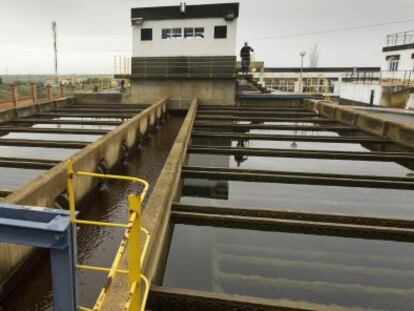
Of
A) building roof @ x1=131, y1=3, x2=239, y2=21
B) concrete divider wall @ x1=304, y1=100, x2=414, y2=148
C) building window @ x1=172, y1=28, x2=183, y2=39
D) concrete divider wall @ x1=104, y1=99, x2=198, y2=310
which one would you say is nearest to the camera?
concrete divider wall @ x1=104, y1=99, x2=198, y2=310

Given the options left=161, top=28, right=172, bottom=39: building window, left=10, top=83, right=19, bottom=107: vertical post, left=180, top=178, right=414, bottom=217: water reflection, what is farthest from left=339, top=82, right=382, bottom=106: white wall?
left=10, top=83, right=19, bottom=107: vertical post

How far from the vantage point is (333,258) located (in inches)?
195

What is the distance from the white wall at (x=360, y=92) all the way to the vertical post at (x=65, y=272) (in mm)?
28377

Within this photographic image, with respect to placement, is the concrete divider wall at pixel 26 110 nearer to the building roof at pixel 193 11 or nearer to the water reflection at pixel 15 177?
the water reflection at pixel 15 177

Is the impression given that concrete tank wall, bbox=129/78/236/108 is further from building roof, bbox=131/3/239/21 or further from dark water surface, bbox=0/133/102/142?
dark water surface, bbox=0/133/102/142

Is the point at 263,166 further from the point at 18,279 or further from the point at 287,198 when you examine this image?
the point at 18,279

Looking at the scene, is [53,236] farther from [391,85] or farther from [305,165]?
[391,85]

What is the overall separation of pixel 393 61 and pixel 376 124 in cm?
3027

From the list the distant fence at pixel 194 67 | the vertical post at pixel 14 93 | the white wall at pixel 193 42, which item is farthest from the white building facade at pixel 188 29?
the vertical post at pixel 14 93

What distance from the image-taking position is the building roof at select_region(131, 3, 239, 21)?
62.7 feet

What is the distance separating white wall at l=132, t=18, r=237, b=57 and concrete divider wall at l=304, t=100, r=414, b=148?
6.99m

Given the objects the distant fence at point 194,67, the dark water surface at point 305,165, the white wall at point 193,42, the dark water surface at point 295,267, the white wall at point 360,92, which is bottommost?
the dark water surface at point 295,267

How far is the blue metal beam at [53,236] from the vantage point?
1.72m

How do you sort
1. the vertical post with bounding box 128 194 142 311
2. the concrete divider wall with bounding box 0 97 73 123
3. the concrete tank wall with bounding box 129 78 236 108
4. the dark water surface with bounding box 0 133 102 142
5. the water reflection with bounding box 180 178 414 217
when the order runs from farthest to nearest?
1. the concrete tank wall with bounding box 129 78 236 108
2. the concrete divider wall with bounding box 0 97 73 123
3. the dark water surface with bounding box 0 133 102 142
4. the water reflection with bounding box 180 178 414 217
5. the vertical post with bounding box 128 194 142 311
